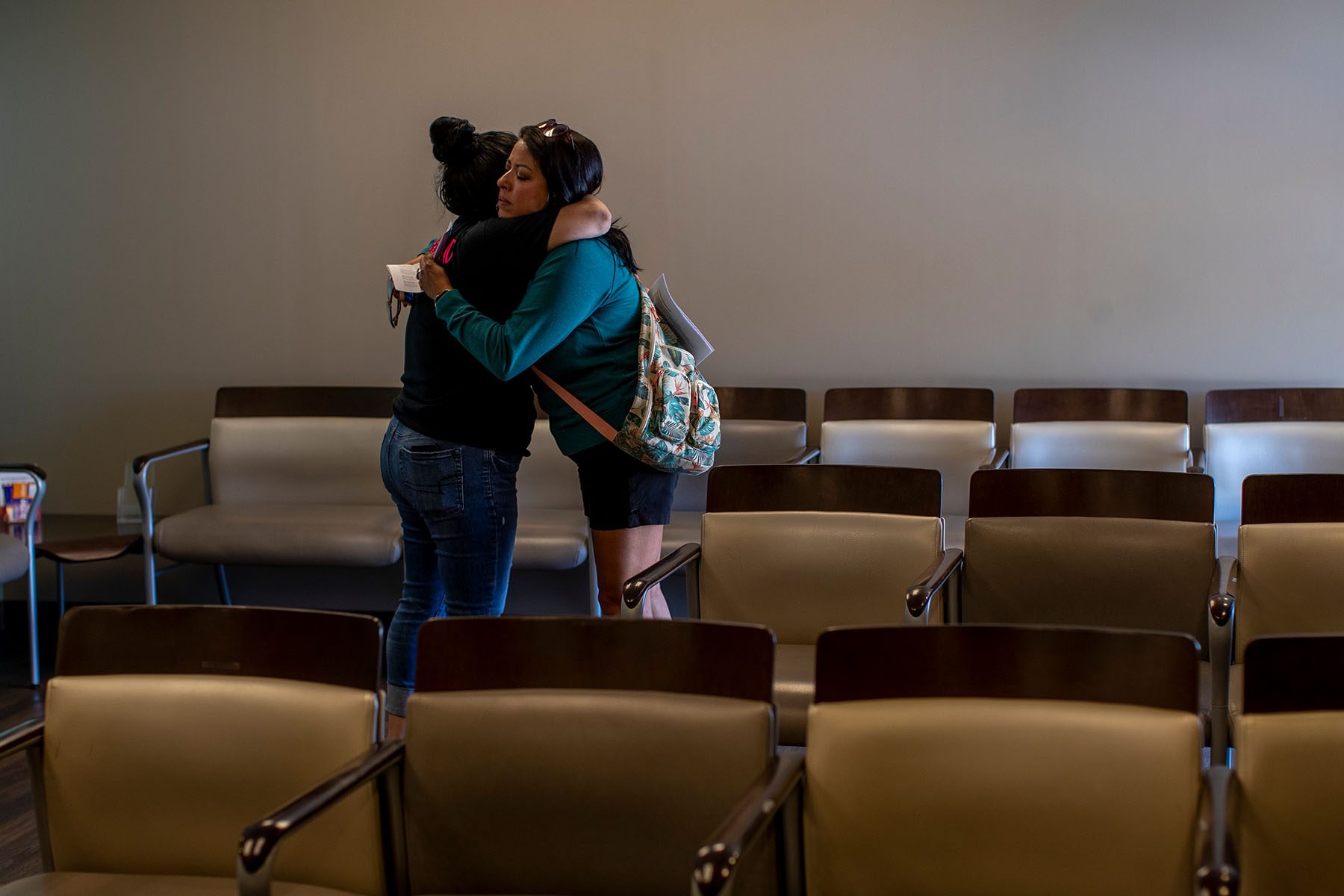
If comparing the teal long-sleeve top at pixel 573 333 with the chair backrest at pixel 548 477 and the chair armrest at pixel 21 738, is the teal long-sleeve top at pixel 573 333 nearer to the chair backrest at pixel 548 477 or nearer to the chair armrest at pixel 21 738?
the chair armrest at pixel 21 738

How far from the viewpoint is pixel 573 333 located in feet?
8.16

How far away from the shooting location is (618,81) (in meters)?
4.83

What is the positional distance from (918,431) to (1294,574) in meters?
1.94

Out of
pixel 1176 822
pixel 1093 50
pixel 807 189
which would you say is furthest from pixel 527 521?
pixel 1176 822

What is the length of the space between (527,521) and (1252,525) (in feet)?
7.77

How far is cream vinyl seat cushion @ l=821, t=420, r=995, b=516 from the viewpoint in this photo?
14.7 feet

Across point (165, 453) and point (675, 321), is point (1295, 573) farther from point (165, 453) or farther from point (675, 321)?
point (165, 453)

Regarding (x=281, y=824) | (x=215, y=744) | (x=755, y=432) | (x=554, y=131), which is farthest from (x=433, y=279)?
(x=755, y=432)

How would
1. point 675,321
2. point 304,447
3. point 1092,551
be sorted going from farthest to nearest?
point 304,447 → point 1092,551 → point 675,321

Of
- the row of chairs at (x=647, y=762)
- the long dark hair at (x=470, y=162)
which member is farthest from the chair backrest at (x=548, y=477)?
the row of chairs at (x=647, y=762)

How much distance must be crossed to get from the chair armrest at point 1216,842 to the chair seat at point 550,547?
271 cm

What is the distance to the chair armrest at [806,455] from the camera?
4.35 metres

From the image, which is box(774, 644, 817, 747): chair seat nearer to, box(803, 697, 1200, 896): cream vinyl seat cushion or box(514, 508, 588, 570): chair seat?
box(803, 697, 1200, 896): cream vinyl seat cushion

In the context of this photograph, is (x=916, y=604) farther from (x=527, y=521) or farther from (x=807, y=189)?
(x=807, y=189)
